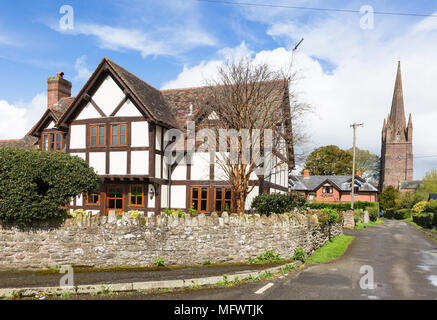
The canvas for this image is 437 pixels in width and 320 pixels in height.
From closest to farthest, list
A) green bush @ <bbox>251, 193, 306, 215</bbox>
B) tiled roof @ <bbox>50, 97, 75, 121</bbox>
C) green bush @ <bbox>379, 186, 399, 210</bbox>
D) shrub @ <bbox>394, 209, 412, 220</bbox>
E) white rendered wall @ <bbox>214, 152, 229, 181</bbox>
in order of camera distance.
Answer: green bush @ <bbox>251, 193, 306, 215</bbox>, white rendered wall @ <bbox>214, 152, 229, 181</bbox>, tiled roof @ <bbox>50, 97, 75, 121</bbox>, shrub @ <bbox>394, 209, 412, 220</bbox>, green bush @ <bbox>379, 186, 399, 210</bbox>

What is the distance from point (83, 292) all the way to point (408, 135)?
100m

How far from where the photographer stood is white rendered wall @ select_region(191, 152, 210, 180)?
20375mm

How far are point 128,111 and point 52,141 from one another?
6257 mm

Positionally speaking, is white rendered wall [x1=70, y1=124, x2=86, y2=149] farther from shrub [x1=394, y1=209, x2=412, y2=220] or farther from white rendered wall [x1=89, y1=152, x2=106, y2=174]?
shrub [x1=394, y1=209, x2=412, y2=220]

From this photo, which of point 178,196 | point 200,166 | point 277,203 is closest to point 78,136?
point 178,196

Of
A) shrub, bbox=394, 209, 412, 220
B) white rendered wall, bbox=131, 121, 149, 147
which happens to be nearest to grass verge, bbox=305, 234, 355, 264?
white rendered wall, bbox=131, 121, 149, 147

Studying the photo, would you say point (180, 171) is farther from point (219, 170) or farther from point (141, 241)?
point (141, 241)

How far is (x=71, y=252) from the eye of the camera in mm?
11703

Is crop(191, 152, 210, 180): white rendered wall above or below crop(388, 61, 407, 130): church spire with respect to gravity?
below

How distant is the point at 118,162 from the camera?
1970cm

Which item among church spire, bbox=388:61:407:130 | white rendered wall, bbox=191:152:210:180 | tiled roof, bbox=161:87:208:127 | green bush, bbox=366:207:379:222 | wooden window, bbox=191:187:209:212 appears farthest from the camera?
church spire, bbox=388:61:407:130

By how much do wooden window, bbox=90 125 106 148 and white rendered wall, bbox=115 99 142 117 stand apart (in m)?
1.32
